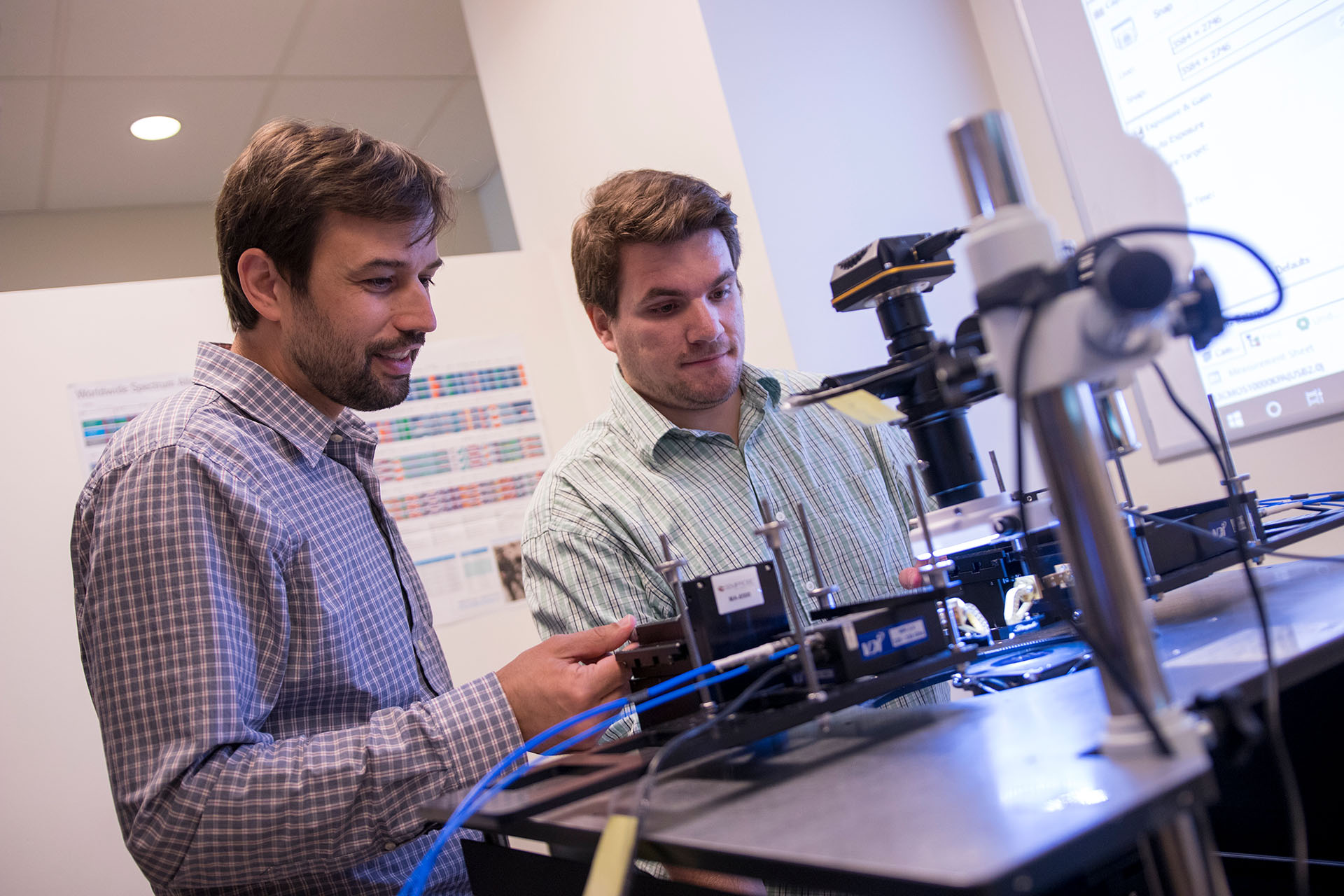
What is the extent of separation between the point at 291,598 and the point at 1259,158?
2.03m

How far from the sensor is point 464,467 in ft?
9.66

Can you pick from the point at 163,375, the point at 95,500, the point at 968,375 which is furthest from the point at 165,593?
the point at 163,375

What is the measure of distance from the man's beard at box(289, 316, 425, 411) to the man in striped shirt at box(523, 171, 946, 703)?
0.38 metres

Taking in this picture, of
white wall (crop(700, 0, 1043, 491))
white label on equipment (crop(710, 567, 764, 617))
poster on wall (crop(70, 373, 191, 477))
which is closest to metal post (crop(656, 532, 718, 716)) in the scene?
white label on equipment (crop(710, 567, 764, 617))

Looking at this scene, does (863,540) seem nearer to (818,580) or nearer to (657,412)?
(657,412)

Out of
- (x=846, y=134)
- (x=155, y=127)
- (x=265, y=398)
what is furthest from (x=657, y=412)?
(x=155, y=127)

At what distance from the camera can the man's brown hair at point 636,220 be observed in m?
1.69

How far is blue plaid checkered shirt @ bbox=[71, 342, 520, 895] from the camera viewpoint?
3.35 ft

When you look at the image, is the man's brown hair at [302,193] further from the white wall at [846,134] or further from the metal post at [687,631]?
the white wall at [846,134]

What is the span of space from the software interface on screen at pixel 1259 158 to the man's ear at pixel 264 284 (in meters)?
1.71

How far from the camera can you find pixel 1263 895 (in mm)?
1076

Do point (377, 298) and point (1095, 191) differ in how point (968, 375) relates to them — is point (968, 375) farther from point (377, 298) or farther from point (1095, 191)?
point (1095, 191)

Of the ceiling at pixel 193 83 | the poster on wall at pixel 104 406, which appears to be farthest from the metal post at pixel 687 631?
the ceiling at pixel 193 83

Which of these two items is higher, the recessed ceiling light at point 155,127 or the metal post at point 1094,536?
the recessed ceiling light at point 155,127
